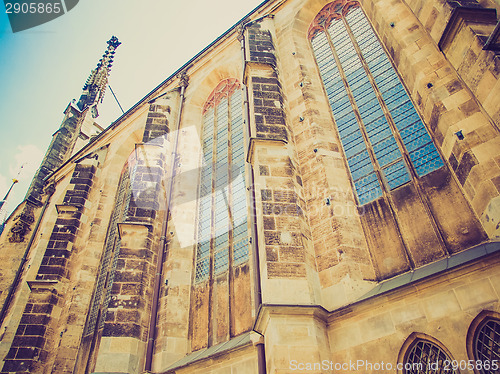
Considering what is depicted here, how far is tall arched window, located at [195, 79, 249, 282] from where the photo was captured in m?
6.77

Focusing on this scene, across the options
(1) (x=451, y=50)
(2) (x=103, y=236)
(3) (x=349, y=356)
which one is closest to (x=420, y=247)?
(3) (x=349, y=356)

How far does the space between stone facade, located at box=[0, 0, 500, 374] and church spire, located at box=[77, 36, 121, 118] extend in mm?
9467

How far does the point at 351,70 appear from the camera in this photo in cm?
714

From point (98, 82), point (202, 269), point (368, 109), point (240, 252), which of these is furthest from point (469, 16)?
point (98, 82)

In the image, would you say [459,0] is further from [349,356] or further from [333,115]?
[349,356]

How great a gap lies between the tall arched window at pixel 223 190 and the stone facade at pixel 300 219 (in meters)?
0.05

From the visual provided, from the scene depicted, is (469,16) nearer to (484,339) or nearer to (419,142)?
(419,142)

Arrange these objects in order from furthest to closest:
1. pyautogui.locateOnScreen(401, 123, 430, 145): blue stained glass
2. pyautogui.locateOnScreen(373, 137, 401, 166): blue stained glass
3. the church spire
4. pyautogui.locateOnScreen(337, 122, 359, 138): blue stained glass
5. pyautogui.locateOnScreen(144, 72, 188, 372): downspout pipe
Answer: the church spire < pyautogui.locateOnScreen(337, 122, 359, 138): blue stained glass < pyautogui.locateOnScreen(144, 72, 188, 372): downspout pipe < pyautogui.locateOnScreen(373, 137, 401, 166): blue stained glass < pyautogui.locateOnScreen(401, 123, 430, 145): blue stained glass

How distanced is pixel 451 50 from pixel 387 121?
1.52 meters

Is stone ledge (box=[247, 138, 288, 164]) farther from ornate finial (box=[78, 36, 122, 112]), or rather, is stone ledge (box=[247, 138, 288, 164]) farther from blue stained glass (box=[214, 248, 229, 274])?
ornate finial (box=[78, 36, 122, 112])

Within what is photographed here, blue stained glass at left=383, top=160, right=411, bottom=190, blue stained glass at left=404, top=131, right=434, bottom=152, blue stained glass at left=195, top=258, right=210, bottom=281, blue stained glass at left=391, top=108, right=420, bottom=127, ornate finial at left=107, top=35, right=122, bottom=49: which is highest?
ornate finial at left=107, top=35, right=122, bottom=49

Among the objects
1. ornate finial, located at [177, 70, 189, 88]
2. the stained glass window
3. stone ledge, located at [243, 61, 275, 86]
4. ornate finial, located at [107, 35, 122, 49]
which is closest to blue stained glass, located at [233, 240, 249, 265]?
stone ledge, located at [243, 61, 275, 86]

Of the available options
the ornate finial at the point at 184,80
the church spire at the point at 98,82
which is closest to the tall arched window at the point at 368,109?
the ornate finial at the point at 184,80

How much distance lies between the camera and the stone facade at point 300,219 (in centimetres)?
376
